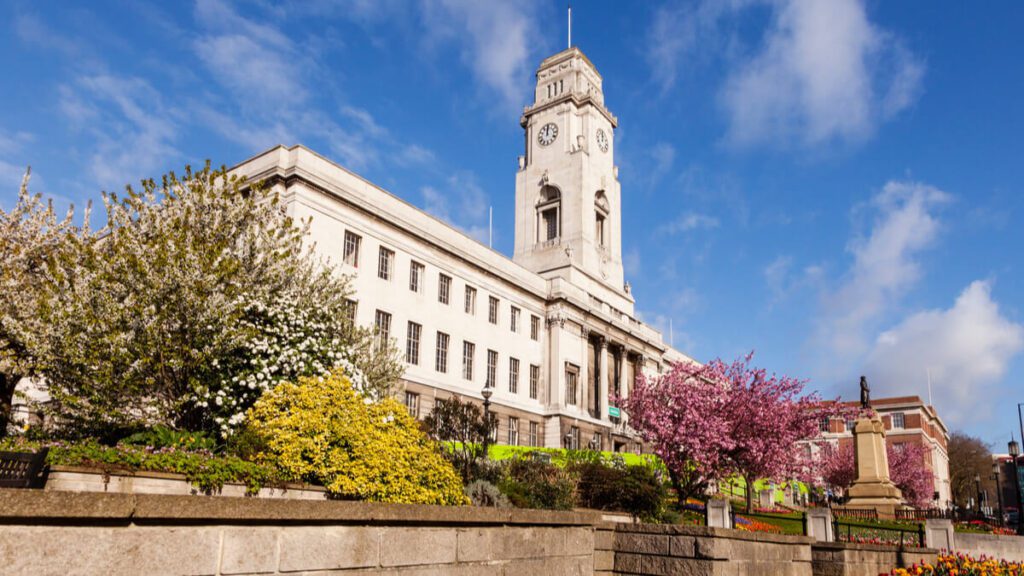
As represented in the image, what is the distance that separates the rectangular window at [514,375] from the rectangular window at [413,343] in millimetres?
9907

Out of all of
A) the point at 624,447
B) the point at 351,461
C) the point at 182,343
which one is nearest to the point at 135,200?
the point at 182,343

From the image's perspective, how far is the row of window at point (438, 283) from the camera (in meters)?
40.5

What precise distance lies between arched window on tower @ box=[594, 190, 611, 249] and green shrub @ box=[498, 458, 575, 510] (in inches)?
1812

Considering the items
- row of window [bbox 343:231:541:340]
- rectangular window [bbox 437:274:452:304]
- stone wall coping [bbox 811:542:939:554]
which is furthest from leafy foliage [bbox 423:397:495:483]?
→ rectangular window [bbox 437:274:452:304]

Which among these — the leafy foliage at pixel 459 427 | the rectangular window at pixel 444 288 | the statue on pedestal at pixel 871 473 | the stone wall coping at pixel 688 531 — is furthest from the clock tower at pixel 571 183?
the stone wall coping at pixel 688 531

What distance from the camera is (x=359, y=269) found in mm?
40250

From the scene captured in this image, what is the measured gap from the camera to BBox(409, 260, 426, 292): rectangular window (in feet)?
145

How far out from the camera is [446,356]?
45.7m

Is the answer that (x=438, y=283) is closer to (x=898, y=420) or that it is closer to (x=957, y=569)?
(x=957, y=569)

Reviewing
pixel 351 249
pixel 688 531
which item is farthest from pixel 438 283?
pixel 688 531

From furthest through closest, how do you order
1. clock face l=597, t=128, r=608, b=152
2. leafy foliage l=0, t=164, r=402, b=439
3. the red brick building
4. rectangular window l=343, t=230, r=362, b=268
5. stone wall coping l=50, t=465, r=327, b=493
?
the red brick building, clock face l=597, t=128, r=608, b=152, rectangular window l=343, t=230, r=362, b=268, leafy foliage l=0, t=164, r=402, b=439, stone wall coping l=50, t=465, r=327, b=493

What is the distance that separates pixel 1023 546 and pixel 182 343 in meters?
26.6

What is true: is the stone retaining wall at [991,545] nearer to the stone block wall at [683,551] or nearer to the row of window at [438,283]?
the stone block wall at [683,551]

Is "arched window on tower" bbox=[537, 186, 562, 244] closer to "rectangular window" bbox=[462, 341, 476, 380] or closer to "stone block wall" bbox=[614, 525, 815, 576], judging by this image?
"rectangular window" bbox=[462, 341, 476, 380]
